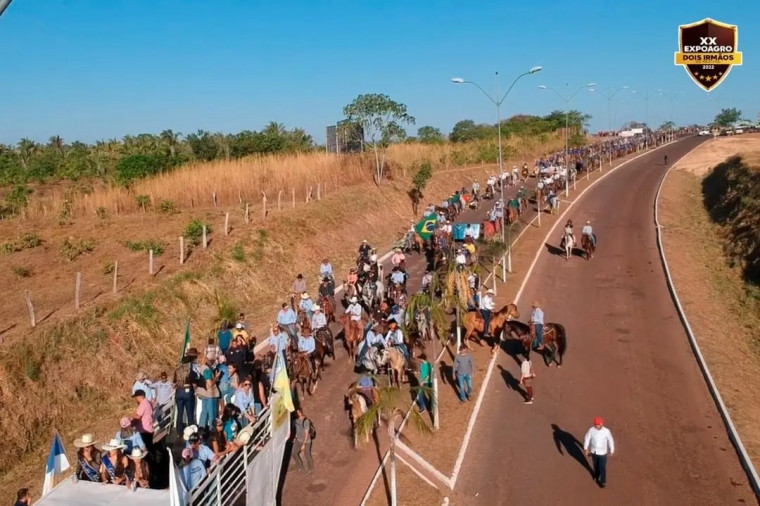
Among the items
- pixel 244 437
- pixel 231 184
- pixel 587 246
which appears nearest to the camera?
pixel 244 437

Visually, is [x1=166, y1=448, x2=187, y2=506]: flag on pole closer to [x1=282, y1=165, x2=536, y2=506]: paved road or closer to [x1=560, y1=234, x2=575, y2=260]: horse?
[x1=282, y1=165, x2=536, y2=506]: paved road

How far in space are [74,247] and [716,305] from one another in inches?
957

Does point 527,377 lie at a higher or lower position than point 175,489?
lower

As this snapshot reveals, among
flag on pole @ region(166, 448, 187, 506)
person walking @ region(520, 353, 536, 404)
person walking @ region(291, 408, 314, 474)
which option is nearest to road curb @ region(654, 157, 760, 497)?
person walking @ region(520, 353, 536, 404)

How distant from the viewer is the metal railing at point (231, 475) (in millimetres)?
9250

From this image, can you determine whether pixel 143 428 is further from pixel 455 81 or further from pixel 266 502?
pixel 455 81

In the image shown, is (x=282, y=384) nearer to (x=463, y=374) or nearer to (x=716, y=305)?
(x=463, y=374)

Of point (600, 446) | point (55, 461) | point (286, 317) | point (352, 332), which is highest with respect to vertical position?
point (286, 317)

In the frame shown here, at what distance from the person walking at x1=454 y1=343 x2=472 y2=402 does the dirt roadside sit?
5.66 metres

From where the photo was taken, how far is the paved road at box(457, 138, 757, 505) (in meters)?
12.1

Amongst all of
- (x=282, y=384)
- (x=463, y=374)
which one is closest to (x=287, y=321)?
(x=463, y=374)

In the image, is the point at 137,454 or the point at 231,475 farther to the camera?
the point at 137,454

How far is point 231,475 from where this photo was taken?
986cm

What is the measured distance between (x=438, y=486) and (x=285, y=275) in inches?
693
